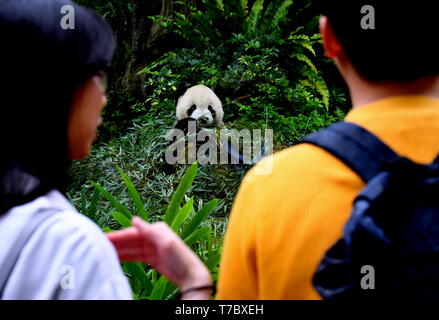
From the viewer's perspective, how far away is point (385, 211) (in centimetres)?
77

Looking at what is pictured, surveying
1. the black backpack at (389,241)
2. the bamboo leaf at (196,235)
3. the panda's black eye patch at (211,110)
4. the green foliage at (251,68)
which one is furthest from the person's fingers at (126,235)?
the panda's black eye patch at (211,110)

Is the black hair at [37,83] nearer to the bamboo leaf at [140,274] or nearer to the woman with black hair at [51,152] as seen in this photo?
the woman with black hair at [51,152]

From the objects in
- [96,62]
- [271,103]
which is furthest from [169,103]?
[96,62]

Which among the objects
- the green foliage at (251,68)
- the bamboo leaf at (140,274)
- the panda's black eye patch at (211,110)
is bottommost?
the bamboo leaf at (140,274)

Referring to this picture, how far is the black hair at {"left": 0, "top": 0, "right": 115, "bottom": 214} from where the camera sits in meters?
0.95

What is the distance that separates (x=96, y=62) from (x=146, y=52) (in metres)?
6.79

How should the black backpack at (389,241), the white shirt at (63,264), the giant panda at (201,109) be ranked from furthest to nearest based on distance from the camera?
the giant panda at (201,109) → the white shirt at (63,264) → the black backpack at (389,241)

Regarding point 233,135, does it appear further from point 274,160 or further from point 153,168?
point 274,160

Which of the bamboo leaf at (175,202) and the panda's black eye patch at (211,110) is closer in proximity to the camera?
the bamboo leaf at (175,202)

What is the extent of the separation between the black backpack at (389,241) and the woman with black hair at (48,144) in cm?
37

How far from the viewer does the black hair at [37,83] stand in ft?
3.13

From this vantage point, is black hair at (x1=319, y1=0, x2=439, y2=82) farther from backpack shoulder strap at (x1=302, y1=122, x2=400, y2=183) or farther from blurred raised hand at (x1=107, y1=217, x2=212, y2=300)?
blurred raised hand at (x1=107, y1=217, x2=212, y2=300)

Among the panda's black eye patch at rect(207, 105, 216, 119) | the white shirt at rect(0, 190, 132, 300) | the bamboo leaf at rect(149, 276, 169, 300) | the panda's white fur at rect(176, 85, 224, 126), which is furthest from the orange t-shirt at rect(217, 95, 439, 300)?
the panda's black eye patch at rect(207, 105, 216, 119)

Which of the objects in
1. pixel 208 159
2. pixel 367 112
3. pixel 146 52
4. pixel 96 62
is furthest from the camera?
pixel 146 52
